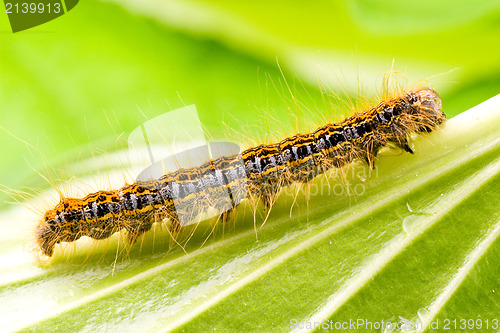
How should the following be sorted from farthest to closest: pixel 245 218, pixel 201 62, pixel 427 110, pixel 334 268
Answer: pixel 201 62, pixel 245 218, pixel 427 110, pixel 334 268

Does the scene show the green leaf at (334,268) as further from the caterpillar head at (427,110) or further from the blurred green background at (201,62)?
the blurred green background at (201,62)

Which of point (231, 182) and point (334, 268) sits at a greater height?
point (231, 182)

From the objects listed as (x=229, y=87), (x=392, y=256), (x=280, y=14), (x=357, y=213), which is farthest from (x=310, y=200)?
(x=280, y=14)

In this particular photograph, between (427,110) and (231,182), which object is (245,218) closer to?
(231,182)

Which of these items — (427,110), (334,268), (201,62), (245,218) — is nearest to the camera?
(334,268)

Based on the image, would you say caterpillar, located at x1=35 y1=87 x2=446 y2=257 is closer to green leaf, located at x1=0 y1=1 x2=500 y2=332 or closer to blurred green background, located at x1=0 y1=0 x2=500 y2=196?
green leaf, located at x1=0 y1=1 x2=500 y2=332

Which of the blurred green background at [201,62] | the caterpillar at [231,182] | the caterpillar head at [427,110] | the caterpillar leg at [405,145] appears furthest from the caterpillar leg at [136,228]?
the caterpillar head at [427,110]

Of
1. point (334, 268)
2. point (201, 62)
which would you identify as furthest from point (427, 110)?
point (201, 62)
